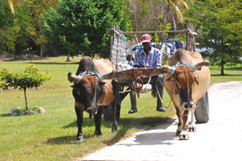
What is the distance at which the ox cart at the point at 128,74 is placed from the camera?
8148 mm

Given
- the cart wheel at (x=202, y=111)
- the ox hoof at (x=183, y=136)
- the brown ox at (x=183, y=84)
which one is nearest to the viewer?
the brown ox at (x=183, y=84)

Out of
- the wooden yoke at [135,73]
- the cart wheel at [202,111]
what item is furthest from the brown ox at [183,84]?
the cart wheel at [202,111]

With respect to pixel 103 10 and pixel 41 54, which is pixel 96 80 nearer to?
pixel 103 10

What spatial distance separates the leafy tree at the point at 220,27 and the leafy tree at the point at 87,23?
30.1 ft

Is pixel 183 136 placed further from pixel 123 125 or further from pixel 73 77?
pixel 73 77

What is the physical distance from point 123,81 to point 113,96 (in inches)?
33.1

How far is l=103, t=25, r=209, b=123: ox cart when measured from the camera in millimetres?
8148

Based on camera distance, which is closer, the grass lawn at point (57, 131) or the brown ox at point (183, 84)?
the grass lawn at point (57, 131)

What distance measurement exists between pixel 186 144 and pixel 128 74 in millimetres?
2005

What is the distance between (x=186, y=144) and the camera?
7695 mm

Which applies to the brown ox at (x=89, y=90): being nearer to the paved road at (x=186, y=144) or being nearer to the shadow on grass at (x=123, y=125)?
the shadow on grass at (x=123, y=125)

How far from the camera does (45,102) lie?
16.9 metres

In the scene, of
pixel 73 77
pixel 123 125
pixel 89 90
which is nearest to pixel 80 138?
pixel 89 90

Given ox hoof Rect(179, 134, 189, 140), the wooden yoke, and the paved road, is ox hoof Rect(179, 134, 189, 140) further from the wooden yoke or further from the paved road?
the wooden yoke
